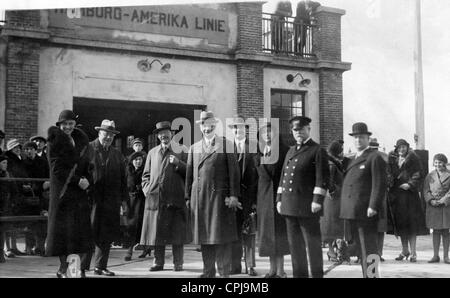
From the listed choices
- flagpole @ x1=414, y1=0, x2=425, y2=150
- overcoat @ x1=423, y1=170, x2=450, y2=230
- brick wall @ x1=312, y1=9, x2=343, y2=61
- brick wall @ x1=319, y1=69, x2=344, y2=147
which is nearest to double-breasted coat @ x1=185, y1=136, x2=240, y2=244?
flagpole @ x1=414, y1=0, x2=425, y2=150

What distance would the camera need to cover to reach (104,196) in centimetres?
716

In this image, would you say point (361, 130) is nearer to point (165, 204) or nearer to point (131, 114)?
point (165, 204)

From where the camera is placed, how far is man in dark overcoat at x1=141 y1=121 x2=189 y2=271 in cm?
764

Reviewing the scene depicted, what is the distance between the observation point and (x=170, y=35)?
13.0m

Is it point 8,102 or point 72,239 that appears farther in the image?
point 8,102

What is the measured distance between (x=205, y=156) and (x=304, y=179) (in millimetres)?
1346

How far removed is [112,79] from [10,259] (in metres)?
4.96

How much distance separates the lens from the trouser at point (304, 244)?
5.95 m

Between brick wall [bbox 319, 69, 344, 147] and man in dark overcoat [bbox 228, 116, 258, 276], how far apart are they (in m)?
7.69

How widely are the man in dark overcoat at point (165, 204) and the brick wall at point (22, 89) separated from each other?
15.2 feet

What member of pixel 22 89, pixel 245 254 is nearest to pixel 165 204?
pixel 245 254

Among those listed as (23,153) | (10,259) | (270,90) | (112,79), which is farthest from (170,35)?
(10,259)
